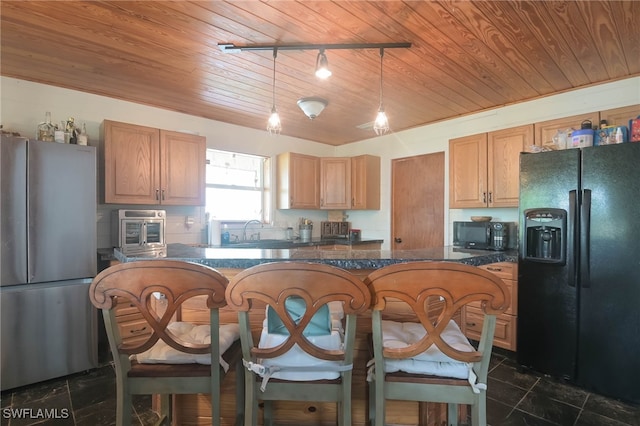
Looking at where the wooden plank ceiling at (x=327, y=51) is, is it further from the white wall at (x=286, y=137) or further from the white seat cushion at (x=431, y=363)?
the white seat cushion at (x=431, y=363)

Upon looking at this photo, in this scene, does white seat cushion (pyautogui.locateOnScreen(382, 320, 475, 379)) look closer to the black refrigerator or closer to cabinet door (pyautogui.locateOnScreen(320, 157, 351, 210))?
the black refrigerator

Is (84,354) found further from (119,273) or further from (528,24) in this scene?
(528,24)

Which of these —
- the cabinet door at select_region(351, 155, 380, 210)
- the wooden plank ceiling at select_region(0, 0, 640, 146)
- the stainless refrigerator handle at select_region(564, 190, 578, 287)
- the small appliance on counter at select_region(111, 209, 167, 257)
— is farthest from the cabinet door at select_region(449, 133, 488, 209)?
the small appliance on counter at select_region(111, 209, 167, 257)

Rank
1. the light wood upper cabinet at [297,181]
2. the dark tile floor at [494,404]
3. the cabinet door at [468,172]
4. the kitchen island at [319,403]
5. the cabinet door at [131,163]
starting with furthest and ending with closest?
1. the light wood upper cabinet at [297,181]
2. the cabinet door at [468,172]
3. the cabinet door at [131,163]
4. the dark tile floor at [494,404]
5. the kitchen island at [319,403]

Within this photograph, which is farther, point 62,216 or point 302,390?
point 62,216

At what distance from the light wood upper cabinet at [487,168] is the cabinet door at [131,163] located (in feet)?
10.5

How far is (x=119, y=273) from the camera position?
1.16 meters

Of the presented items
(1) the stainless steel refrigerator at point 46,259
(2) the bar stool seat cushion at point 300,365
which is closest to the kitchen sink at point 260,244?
(1) the stainless steel refrigerator at point 46,259

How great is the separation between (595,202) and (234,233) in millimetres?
3665

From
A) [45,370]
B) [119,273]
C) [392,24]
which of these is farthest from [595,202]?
[45,370]

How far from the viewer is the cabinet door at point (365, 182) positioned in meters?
4.59

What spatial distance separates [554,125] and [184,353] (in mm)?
3439

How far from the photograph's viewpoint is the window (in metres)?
4.12

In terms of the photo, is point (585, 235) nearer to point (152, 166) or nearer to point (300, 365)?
point (300, 365)
